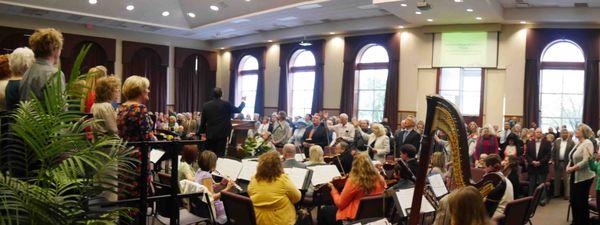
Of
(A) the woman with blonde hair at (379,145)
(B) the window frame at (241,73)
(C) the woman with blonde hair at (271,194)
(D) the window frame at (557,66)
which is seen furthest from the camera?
(B) the window frame at (241,73)

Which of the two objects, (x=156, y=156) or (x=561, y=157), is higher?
(x=156, y=156)

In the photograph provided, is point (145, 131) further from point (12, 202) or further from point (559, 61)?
point (559, 61)

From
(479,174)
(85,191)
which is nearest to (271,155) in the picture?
(85,191)

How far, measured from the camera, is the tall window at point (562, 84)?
40.7 ft

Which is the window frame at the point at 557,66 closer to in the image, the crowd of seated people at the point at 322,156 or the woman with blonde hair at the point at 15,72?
the crowd of seated people at the point at 322,156

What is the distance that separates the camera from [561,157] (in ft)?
30.3

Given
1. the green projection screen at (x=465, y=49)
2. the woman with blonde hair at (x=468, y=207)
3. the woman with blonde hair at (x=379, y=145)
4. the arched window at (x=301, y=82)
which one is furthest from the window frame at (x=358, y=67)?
the woman with blonde hair at (x=468, y=207)

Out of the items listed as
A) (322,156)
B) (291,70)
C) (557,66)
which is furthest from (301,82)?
(322,156)

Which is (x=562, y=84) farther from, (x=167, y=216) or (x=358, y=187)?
(x=167, y=216)

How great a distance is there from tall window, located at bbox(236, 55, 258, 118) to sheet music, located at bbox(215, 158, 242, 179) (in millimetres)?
12871

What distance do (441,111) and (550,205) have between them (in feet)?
24.9

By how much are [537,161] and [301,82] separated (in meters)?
8.94

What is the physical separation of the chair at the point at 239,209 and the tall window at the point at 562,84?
1074 centimetres

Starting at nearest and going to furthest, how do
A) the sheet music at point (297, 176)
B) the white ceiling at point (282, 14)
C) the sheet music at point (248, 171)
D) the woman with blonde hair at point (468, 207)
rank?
the woman with blonde hair at point (468, 207) < the sheet music at point (297, 176) < the sheet music at point (248, 171) < the white ceiling at point (282, 14)
